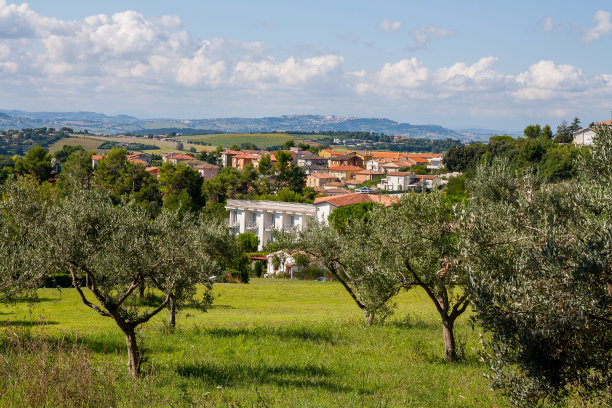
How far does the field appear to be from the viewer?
480 inches

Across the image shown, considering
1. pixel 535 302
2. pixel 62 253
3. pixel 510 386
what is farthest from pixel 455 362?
pixel 62 253

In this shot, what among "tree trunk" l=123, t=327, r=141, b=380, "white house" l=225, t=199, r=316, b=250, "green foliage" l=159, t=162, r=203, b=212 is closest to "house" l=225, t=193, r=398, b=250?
"white house" l=225, t=199, r=316, b=250

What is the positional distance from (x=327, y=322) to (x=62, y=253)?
13.6 m

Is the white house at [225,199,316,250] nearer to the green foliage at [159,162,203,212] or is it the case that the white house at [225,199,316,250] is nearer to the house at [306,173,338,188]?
the green foliage at [159,162,203,212]

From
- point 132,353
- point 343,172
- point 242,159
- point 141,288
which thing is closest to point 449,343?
point 132,353

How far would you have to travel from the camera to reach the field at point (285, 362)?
40.0 ft

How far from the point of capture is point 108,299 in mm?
13805

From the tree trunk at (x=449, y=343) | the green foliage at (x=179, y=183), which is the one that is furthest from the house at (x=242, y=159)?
the tree trunk at (x=449, y=343)

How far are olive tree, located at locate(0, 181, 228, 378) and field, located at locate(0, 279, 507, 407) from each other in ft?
4.22

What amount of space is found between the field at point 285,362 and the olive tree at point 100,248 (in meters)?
1.29

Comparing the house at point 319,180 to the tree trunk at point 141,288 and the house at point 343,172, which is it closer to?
the house at point 343,172

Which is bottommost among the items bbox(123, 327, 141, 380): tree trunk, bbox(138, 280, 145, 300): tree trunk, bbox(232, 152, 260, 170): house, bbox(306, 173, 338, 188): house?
bbox(306, 173, 338, 188): house

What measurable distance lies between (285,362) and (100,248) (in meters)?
6.19

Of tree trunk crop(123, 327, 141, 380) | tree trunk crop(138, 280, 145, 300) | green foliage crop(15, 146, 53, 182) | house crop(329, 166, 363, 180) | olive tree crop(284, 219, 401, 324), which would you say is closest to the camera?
tree trunk crop(123, 327, 141, 380)
